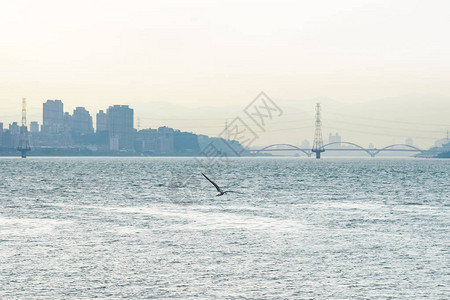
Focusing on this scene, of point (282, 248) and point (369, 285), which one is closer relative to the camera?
point (369, 285)

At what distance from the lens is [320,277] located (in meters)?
28.8

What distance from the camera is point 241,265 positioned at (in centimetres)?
3141

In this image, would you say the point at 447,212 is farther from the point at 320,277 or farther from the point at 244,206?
the point at 320,277

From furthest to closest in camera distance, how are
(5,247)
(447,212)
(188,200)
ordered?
(188,200)
(447,212)
(5,247)

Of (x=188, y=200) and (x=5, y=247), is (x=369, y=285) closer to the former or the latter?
(x=5, y=247)

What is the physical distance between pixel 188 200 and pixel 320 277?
4598cm

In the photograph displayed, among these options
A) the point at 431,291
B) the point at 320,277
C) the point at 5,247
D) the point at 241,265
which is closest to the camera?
the point at 431,291

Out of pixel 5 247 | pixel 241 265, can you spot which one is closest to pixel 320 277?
pixel 241 265

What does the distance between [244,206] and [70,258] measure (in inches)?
1387

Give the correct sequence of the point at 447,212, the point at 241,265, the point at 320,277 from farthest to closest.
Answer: the point at 447,212 < the point at 241,265 < the point at 320,277

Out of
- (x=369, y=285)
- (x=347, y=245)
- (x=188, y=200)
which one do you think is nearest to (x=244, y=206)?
(x=188, y=200)

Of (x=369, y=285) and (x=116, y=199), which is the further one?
(x=116, y=199)

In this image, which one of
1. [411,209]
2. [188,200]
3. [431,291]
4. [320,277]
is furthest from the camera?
[188,200]

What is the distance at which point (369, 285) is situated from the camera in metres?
27.2
